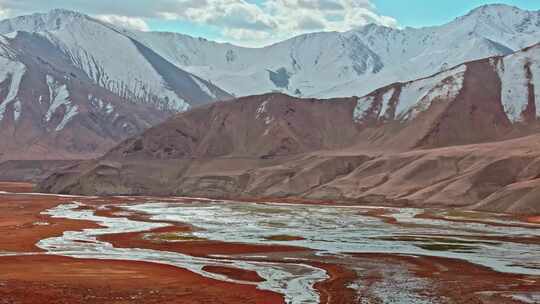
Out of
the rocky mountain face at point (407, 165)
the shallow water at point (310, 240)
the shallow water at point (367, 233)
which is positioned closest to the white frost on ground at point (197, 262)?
the shallow water at point (310, 240)

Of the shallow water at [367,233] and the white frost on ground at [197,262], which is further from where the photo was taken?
the shallow water at [367,233]

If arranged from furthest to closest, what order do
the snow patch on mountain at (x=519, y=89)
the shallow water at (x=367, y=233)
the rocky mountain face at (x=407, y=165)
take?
the snow patch on mountain at (x=519, y=89) < the rocky mountain face at (x=407, y=165) < the shallow water at (x=367, y=233)

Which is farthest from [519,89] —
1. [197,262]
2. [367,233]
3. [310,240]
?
[197,262]

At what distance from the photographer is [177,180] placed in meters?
189

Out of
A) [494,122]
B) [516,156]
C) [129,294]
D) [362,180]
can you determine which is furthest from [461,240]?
[494,122]

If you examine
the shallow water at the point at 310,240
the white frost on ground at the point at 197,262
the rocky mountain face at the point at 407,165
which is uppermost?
the rocky mountain face at the point at 407,165

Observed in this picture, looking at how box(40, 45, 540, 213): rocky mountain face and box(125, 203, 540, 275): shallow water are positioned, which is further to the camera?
box(40, 45, 540, 213): rocky mountain face

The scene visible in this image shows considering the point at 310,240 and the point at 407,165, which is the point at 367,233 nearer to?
the point at 310,240

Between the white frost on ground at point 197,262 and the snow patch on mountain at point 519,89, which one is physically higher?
the snow patch on mountain at point 519,89

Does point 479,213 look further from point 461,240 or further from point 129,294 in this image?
point 129,294

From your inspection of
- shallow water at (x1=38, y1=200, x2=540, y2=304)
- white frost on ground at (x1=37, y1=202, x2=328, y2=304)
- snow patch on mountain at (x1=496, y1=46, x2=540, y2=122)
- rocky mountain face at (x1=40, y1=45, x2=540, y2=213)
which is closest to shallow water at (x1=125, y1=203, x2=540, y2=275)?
shallow water at (x1=38, y1=200, x2=540, y2=304)

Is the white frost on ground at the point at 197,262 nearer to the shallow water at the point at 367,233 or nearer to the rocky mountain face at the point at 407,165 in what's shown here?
the shallow water at the point at 367,233

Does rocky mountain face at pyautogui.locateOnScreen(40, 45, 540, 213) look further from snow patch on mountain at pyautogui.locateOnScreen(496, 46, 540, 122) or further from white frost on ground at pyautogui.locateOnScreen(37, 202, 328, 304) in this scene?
white frost on ground at pyautogui.locateOnScreen(37, 202, 328, 304)

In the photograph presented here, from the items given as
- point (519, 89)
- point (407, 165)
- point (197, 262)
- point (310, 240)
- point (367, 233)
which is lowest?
point (197, 262)
